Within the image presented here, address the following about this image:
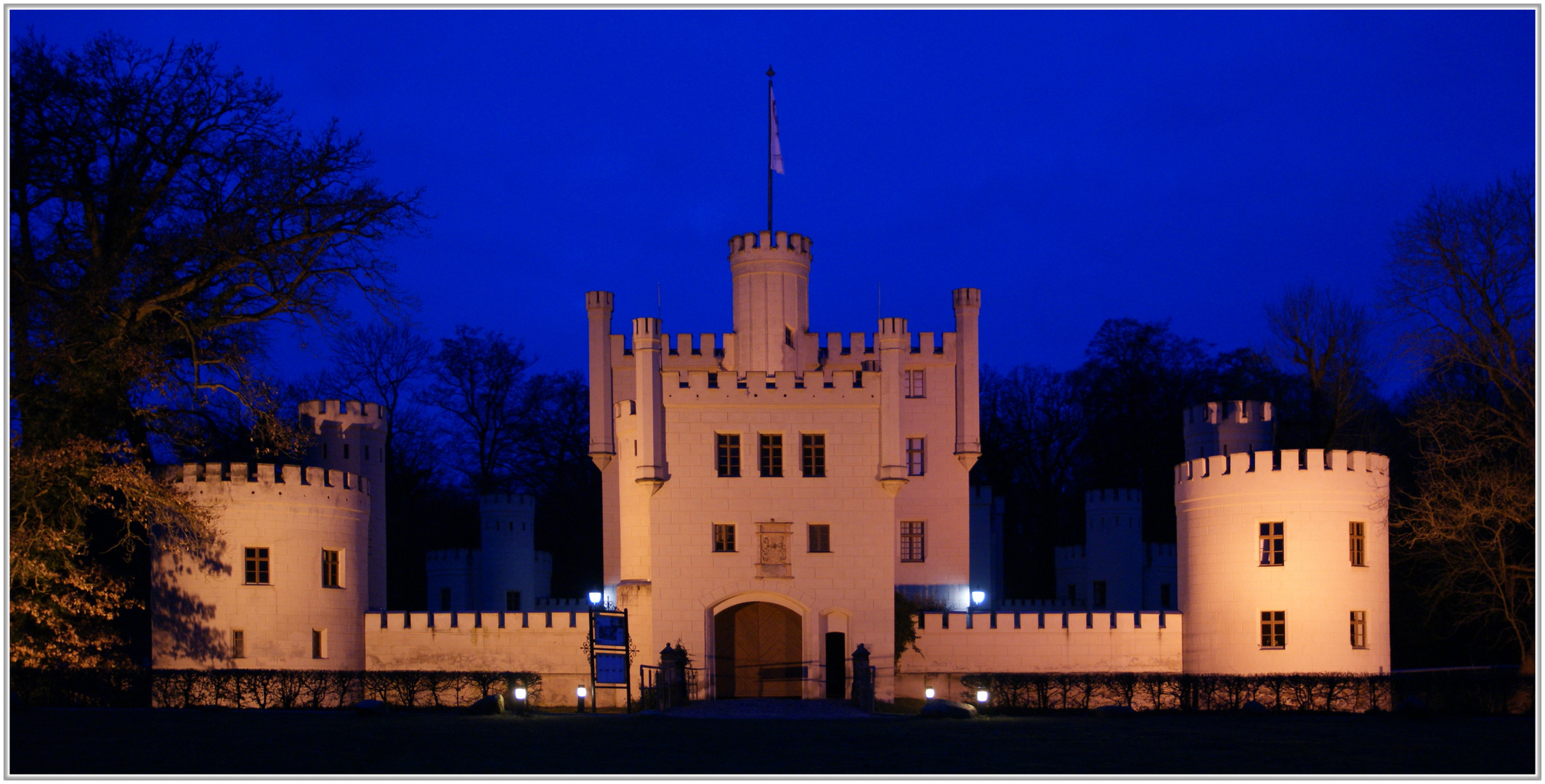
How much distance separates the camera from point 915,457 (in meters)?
34.3

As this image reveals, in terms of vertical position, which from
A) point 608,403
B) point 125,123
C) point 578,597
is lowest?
point 578,597

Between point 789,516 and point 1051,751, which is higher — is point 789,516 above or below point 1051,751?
above

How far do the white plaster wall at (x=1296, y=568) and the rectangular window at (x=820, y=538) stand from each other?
7390mm

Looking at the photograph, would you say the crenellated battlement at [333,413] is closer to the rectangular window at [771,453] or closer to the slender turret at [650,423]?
the slender turret at [650,423]

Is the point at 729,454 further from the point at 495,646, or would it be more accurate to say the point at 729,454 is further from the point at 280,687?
the point at 280,687

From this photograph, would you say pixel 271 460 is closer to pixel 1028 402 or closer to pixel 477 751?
pixel 477 751

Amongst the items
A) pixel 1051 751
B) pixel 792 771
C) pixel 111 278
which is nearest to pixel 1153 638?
pixel 1051 751

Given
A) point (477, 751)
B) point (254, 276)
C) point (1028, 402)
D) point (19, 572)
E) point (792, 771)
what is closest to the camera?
point (792, 771)

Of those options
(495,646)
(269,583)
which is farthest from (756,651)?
(269,583)

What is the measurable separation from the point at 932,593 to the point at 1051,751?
18.0 m

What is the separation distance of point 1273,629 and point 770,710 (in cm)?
991

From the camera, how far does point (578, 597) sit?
5056 centimetres

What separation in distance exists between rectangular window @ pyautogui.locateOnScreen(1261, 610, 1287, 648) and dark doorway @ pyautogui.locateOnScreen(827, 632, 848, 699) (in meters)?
7.74

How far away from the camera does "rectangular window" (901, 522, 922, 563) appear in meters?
33.8
